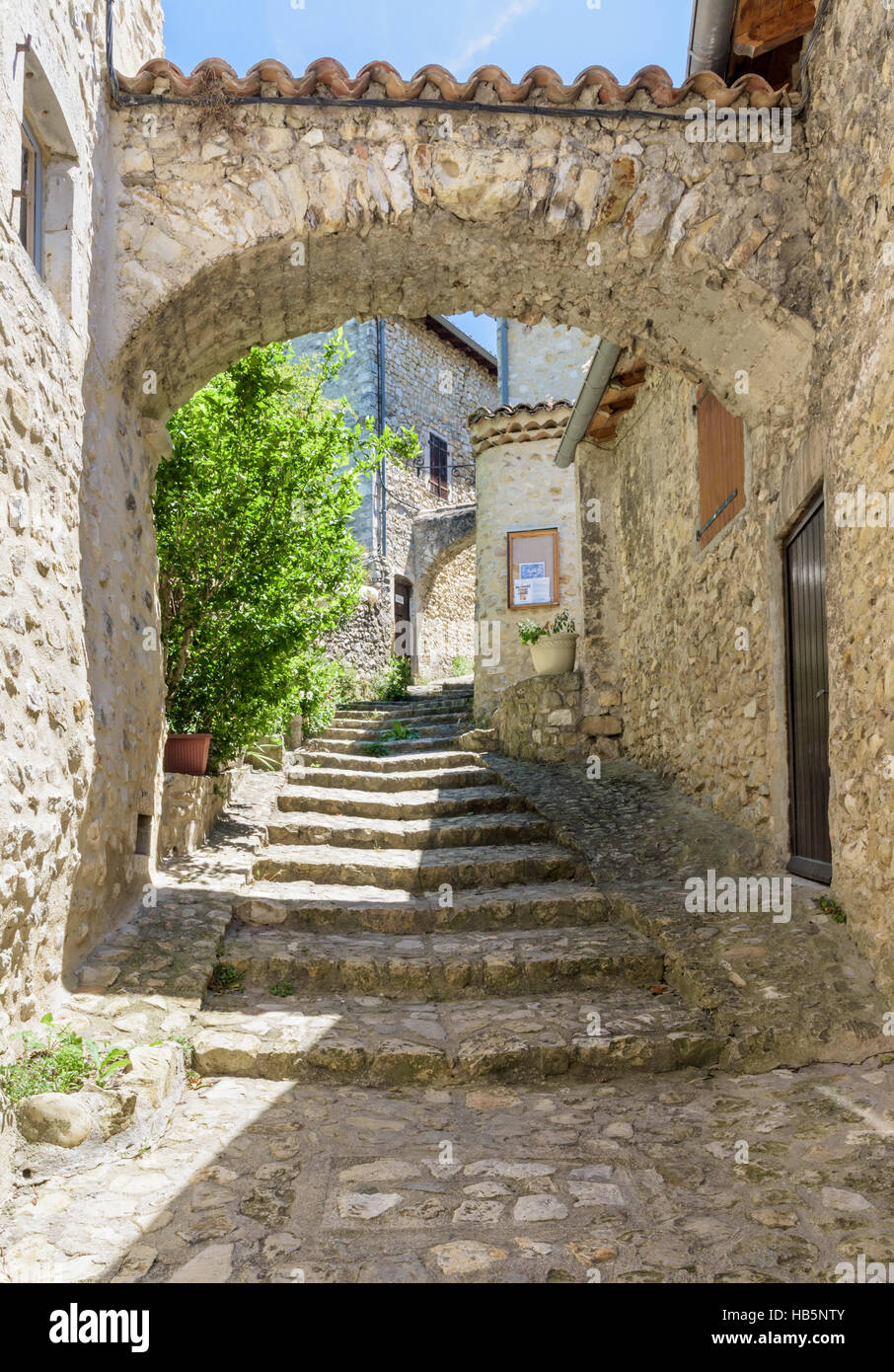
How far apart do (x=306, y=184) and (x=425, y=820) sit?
4405mm

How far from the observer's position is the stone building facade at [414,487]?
1631 centimetres

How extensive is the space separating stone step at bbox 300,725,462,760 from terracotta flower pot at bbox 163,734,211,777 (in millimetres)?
3407

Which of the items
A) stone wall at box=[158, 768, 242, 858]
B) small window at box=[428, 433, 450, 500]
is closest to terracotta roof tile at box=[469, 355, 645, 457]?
small window at box=[428, 433, 450, 500]

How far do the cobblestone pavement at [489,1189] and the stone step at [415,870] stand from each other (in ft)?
7.66

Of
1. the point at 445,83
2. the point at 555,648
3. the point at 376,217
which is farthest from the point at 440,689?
the point at 445,83

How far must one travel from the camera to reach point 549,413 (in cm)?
1205

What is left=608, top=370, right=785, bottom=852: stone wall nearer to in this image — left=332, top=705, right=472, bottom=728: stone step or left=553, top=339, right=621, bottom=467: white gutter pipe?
left=553, top=339, right=621, bottom=467: white gutter pipe

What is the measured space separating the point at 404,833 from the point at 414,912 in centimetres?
163

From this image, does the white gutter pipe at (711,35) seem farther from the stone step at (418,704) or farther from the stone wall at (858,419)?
the stone step at (418,704)

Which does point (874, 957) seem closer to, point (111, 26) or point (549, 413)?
point (111, 26)

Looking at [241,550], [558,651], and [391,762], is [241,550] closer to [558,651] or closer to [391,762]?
[391,762]

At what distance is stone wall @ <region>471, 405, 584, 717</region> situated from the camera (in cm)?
1215

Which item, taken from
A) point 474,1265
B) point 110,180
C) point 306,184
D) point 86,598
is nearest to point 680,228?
point 306,184

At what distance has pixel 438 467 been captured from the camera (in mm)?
Result: 19172
